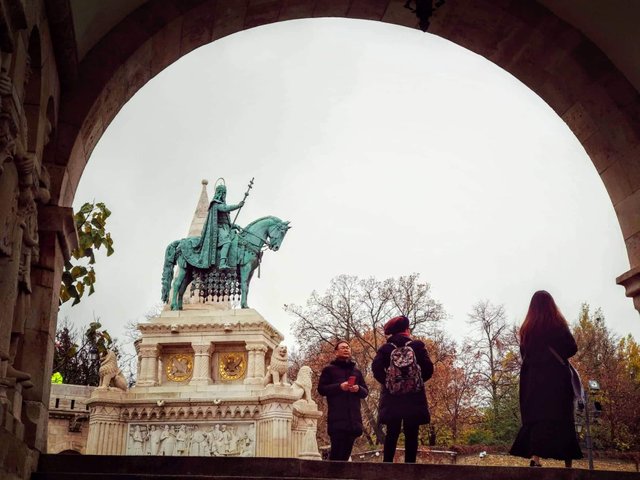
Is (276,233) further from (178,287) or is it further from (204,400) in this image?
(204,400)

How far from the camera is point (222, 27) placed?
824 cm

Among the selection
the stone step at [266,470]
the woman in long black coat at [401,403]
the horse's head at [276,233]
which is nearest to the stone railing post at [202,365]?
the horse's head at [276,233]

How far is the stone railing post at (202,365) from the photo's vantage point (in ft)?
70.7

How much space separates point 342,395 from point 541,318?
213cm

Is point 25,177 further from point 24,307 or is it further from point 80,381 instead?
point 80,381

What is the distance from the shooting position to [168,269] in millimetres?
23422

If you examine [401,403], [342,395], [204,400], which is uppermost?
[204,400]

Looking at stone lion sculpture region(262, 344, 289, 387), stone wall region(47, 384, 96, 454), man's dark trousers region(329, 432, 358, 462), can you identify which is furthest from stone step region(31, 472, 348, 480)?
stone wall region(47, 384, 96, 454)

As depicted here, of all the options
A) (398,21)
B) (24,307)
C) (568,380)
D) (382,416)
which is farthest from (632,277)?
(24,307)

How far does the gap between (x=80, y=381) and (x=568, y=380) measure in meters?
33.3

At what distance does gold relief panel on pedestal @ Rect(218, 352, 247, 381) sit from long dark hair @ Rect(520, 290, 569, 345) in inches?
619

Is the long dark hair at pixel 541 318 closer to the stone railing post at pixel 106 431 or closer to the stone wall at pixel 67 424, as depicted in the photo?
the stone railing post at pixel 106 431

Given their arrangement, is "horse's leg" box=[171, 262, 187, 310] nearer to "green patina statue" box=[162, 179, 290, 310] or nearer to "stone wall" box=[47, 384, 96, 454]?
"green patina statue" box=[162, 179, 290, 310]

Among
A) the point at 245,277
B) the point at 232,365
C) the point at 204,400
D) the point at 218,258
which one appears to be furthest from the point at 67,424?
the point at 245,277
